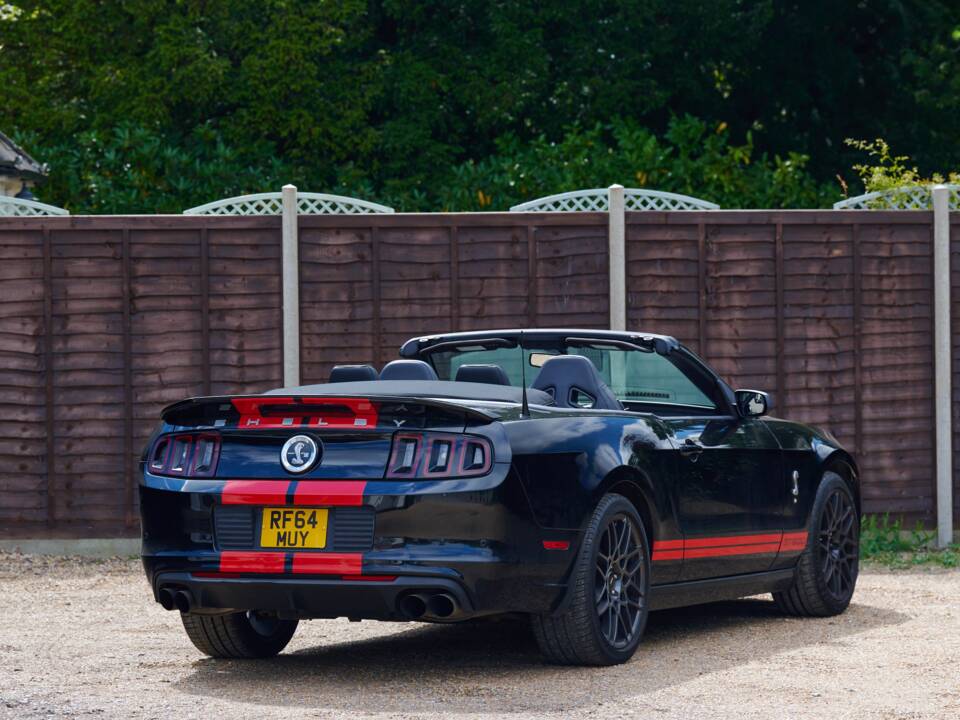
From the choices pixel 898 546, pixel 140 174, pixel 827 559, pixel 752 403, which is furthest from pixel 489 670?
pixel 140 174

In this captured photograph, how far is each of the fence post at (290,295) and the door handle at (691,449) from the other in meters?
5.10

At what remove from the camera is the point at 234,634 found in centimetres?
731

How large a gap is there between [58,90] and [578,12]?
26.7ft

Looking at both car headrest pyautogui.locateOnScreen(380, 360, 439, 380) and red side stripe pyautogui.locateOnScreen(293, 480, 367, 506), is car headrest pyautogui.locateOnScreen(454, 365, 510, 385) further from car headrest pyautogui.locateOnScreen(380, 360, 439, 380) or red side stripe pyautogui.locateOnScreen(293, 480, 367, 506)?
red side stripe pyautogui.locateOnScreen(293, 480, 367, 506)

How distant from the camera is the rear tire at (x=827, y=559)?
28.3ft

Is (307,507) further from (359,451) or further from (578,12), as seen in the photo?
(578,12)

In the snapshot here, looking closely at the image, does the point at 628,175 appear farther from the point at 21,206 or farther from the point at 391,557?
the point at 391,557

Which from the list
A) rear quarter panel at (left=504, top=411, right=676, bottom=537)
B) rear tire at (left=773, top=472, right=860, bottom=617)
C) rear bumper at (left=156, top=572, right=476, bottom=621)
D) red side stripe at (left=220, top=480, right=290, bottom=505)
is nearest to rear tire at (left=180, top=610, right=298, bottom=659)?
rear bumper at (left=156, top=572, right=476, bottom=621)

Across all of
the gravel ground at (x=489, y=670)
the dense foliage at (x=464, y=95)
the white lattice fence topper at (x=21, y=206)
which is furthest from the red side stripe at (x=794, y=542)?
the dense foliage at (x=464, y=95)

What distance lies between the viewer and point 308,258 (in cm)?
1236

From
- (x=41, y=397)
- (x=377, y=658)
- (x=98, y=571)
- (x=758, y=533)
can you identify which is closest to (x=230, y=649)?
(x=377, y=658)

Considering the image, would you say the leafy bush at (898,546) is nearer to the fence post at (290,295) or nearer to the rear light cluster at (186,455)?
the fence post at (290,295)

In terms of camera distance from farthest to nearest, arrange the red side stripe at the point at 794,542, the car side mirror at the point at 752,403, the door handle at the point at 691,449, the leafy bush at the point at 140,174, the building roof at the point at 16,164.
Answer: the leafy bush at the point at 140,174 < the building roof at the point at 16,164 < the red side stripe at the point at 794,542 < the car side mirror at the point at 752,403 < the door handle at the point at 691,449

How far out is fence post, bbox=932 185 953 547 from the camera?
12.6 metres
